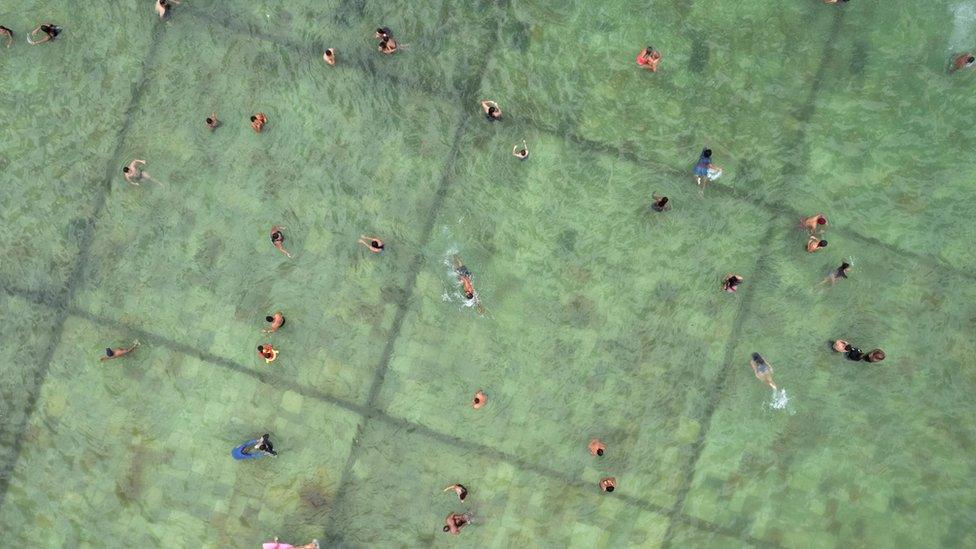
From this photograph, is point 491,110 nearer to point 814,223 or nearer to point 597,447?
point 814,223

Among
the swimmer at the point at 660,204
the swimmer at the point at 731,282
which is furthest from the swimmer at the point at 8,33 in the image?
the swimmer at the point at 731,282

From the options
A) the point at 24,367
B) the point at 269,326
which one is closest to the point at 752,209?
the point at 269,326

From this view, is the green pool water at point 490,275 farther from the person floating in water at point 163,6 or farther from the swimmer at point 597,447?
the person floating in water at point 163,6

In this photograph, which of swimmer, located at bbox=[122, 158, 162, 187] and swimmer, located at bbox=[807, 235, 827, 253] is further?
swimmer, located at bbox=[122, 158, 162, 187]

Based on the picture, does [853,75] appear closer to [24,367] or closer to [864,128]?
[864,128]

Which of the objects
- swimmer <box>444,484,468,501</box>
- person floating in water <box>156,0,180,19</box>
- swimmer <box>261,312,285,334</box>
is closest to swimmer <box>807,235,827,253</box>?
swimmer <box>444,484,468,501</box>

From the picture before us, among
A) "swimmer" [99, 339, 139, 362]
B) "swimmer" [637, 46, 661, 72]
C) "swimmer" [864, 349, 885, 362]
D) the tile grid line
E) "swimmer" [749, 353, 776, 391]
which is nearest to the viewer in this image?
"swimmer" [864, 349, 885, 362]

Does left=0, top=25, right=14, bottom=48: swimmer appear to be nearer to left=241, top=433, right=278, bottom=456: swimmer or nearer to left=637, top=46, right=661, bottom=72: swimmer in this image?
left=241, top=433, right=278, bottom=456: swimmer
